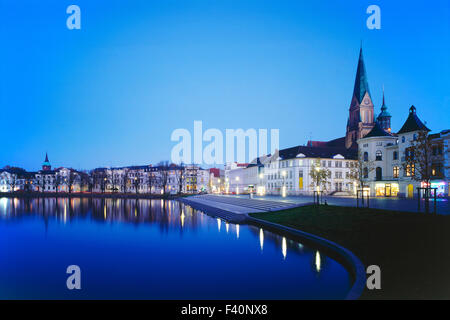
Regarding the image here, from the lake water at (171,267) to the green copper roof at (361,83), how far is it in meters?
92.2

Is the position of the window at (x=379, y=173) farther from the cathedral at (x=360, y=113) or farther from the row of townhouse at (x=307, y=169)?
the cathedral at (x=360, y=113)

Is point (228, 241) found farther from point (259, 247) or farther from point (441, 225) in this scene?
point (441, 225)

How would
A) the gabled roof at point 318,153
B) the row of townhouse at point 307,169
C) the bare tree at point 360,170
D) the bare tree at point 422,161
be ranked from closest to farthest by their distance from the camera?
1. the bare tree at point 422,161
2. the bare tree at point 360,170
3. the row of townhouse at point 307,169
4. the gabled roof at point 318,153

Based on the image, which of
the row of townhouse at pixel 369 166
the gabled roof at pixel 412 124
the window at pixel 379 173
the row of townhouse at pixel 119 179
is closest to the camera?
the row of townhouse at pixel 369 166

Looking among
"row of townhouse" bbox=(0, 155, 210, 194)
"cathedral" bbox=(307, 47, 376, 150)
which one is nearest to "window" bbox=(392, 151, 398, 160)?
"cathedral" bbox=(307, 47, 376, 150)

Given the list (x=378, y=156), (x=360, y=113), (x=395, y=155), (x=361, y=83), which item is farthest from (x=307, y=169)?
(x=361, y=83)

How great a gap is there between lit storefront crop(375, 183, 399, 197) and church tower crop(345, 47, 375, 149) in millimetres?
40467

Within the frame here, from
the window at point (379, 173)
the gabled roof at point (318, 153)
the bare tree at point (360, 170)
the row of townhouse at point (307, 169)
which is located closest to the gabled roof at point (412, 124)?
the bare tree at point (360, 170)

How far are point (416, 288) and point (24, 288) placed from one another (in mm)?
A: 15742

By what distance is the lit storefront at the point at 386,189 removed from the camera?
62.9m

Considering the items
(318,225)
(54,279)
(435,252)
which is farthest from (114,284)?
(318,225)

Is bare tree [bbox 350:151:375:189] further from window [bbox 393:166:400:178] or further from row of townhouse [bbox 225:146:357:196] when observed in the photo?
row of townhouse [bbox 225:146:357:196]

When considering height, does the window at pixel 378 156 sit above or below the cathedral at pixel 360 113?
below

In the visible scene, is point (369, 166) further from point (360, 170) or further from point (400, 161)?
point (360, 170)
